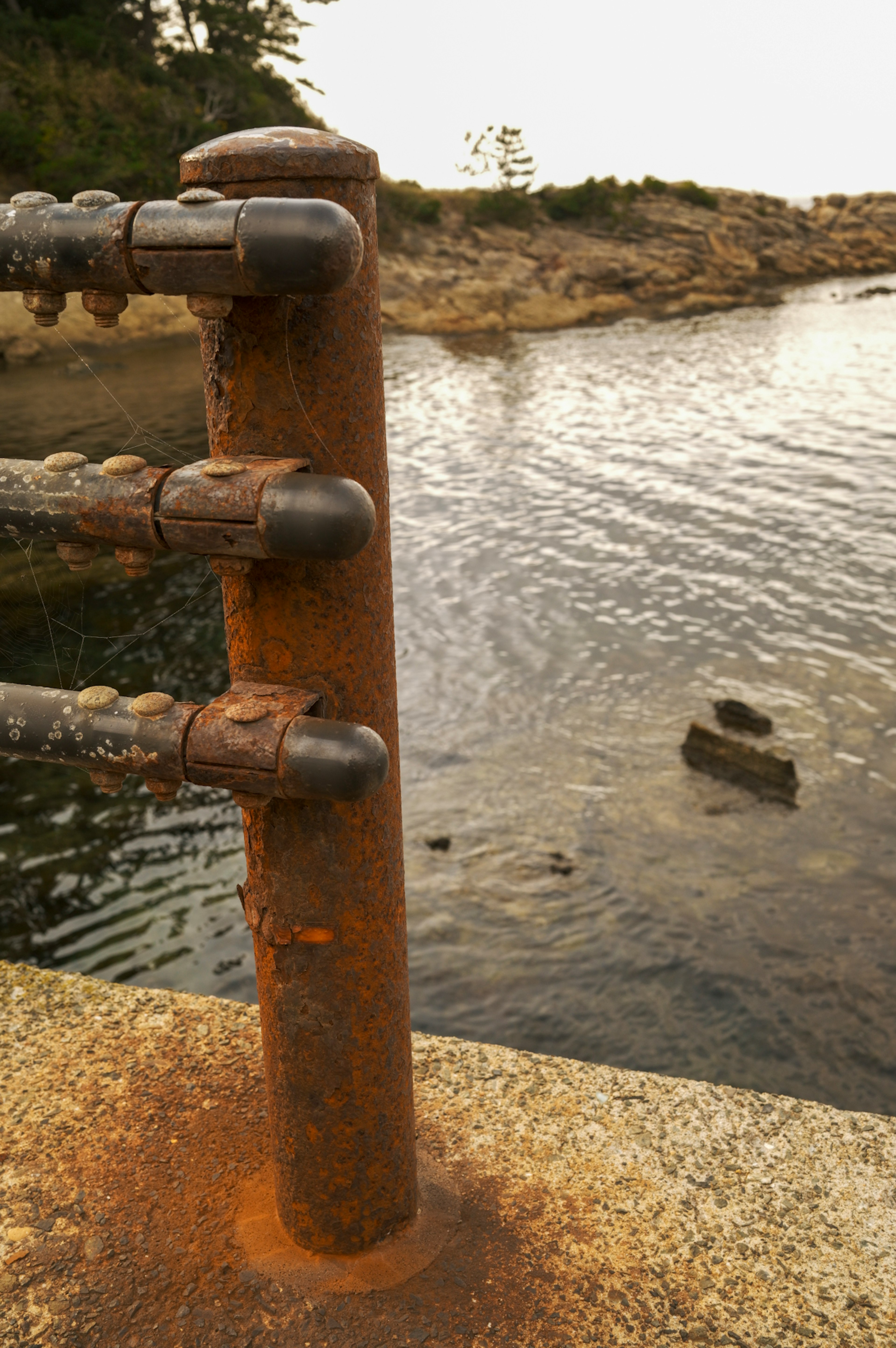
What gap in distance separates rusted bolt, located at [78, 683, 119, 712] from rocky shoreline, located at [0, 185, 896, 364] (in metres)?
29.1

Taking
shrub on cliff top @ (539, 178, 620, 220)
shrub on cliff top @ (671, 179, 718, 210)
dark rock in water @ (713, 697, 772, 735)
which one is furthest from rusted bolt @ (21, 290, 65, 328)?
shrub on cliff top @ (671, 179, 718, 210)

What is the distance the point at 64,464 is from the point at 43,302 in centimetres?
25

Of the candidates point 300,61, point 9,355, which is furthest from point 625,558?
point 300,61

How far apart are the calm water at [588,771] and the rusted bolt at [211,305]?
1.10 metres

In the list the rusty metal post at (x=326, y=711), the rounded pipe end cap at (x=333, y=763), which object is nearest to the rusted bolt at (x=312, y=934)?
the rusty metal post at (x=326, y=711)

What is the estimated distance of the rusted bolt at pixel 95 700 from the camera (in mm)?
1639

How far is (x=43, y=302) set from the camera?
4.93ft

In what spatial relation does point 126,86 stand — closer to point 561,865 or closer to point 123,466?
point 561,865

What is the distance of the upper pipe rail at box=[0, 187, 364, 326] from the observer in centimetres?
132

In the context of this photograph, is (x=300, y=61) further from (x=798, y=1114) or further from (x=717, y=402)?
(x=798, y=1114)

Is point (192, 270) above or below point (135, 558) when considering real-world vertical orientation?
above

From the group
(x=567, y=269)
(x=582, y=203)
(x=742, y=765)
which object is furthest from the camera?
(x=582, y=203)

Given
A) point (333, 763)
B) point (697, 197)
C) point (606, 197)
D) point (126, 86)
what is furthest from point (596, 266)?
point (333, 763)

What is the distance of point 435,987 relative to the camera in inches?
240
